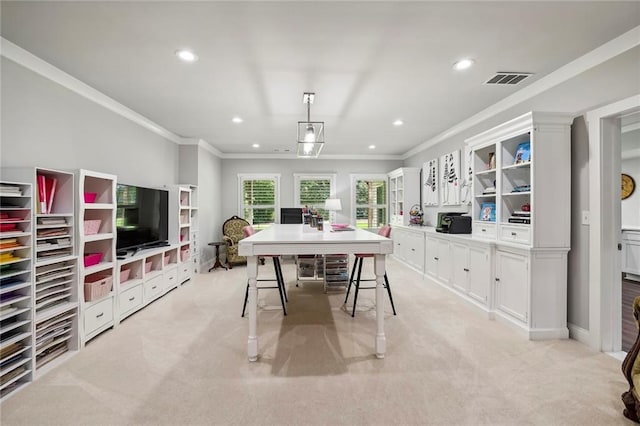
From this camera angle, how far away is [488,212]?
3.32 metres

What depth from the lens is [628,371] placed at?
163 centimetres

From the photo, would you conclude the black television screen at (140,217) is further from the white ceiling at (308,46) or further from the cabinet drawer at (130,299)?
the white ceiling at (308,46)

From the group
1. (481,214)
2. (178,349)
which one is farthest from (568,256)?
(178,349)

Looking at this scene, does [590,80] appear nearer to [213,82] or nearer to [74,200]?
[213,82]

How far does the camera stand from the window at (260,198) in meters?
6.91

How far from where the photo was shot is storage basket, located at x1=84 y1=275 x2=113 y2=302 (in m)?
2.55

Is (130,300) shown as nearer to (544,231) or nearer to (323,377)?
(323,377)

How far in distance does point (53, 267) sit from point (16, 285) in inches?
15.4

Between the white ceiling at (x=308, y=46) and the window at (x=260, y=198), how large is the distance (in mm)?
3259

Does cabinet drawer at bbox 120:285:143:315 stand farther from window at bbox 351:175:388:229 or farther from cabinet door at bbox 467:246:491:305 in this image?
window at bbox 351:175:388:229

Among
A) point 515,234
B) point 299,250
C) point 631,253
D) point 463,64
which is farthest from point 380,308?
point 631,253

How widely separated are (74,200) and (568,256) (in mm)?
4401

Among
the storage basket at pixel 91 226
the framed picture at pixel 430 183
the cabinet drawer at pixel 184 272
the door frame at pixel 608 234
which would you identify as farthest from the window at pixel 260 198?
the door frame at pixel 608 234

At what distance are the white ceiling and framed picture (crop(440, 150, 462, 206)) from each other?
3.66 feet
